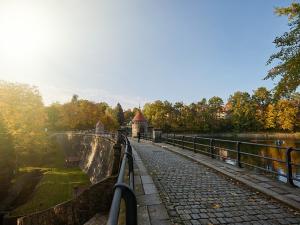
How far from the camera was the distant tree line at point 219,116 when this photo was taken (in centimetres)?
8388

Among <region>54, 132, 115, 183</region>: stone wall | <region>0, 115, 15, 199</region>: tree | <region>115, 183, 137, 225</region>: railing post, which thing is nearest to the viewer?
<region>115, 183, 137, 225</region>: railing post

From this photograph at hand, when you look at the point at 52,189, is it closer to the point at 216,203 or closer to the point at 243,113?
the point at 216,203

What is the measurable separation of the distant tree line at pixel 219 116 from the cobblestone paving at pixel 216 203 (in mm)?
75803

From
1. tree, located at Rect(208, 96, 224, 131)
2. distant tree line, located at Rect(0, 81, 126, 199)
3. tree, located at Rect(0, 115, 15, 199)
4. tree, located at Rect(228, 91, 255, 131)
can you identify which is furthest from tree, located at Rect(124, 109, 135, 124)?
tree, located at Rect(0, 115, 15, 199)

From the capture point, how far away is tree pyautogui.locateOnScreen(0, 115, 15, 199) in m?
24.6

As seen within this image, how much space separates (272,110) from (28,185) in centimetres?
7519

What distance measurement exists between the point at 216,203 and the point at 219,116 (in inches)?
3768

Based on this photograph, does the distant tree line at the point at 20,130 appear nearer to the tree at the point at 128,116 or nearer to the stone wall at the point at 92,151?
the stone wall at the point at 92,151

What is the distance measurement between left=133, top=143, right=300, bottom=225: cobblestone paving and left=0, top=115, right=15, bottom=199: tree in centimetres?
2179

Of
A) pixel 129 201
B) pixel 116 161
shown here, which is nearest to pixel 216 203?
pixel 129 201

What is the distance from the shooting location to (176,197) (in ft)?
20.6

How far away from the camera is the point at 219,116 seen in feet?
322

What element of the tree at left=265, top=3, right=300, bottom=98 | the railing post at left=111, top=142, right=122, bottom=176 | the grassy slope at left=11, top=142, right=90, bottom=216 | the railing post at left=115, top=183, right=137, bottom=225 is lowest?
the grassy slope at left=11, top=142, right=90, bottom=216

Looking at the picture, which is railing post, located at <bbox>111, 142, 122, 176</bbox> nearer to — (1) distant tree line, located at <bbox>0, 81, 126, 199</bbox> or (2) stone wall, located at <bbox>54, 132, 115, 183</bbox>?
(2) stone wall, located at <bbox>54, 132, 115, 183</bbox>
